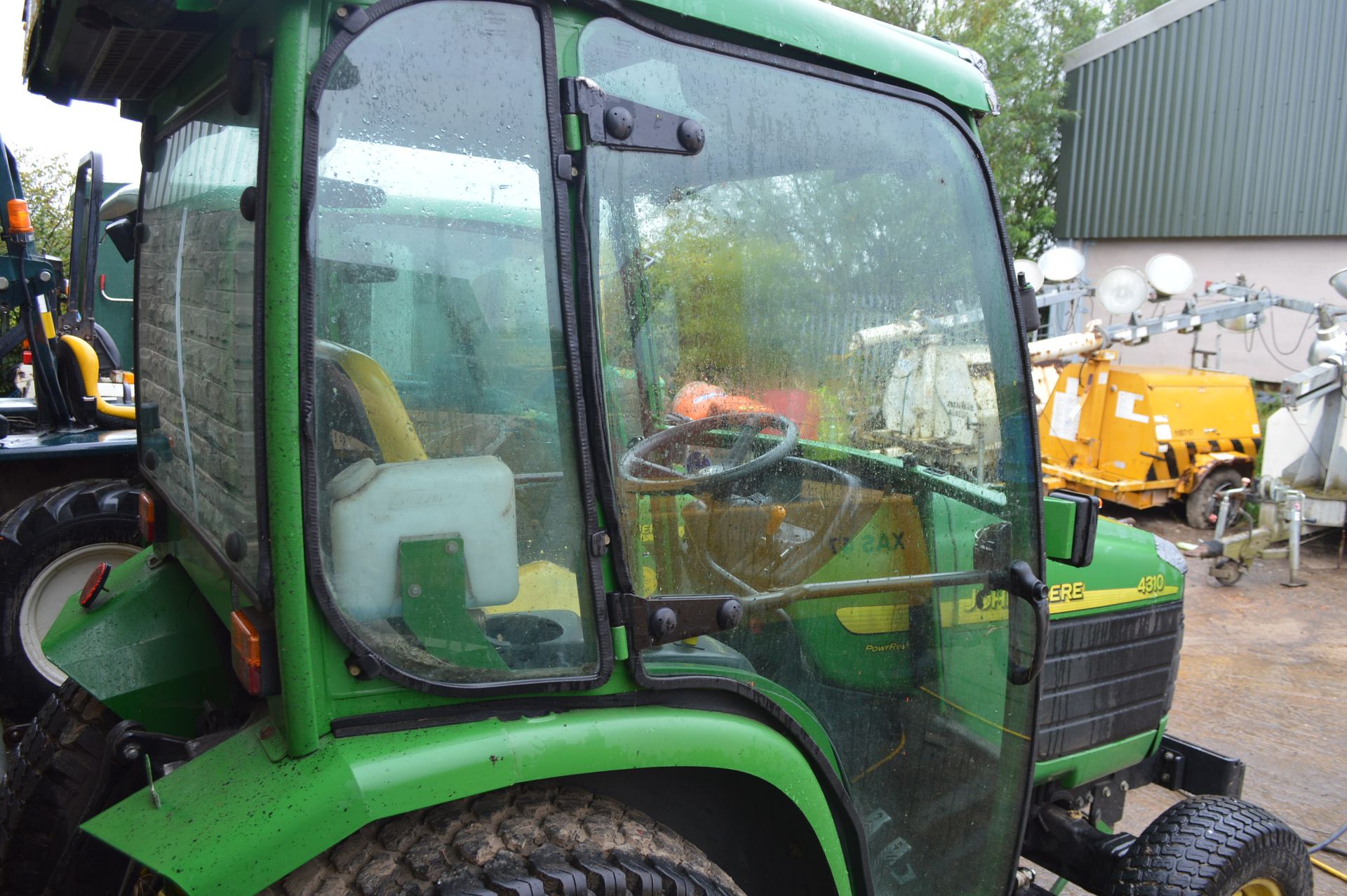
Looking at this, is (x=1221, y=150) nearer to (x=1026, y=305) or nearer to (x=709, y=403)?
(x=1026, y=305)

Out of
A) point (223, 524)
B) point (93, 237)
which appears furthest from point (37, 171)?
point (223, 524)

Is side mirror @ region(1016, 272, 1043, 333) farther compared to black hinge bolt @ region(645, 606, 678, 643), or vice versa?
side mirror @ region(1016, 272, 1043, 333)

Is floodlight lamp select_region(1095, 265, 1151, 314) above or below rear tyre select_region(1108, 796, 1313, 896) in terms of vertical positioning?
above

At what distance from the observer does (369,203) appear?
1332 mm

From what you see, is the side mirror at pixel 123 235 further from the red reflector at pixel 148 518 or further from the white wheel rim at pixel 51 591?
the white wheel rim at pixel 51 591

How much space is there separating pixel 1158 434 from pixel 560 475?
822cm

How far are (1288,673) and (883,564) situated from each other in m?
5.05

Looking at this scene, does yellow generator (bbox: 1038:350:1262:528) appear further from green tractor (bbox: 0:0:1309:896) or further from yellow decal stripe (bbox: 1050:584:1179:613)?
green tractor (bbox: 0:0:1309:896)

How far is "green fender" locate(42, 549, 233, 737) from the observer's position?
2.06 meters

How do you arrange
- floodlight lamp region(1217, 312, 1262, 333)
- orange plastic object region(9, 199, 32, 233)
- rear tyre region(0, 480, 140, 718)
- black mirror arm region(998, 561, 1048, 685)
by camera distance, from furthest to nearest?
1. floodlight lamp region(1217, 312, 1262, 333)
2. orange plastic object region(9, 199, 32, 233)
3. rear tyre region(0, 480, 140, 718)
4. black mirror arm region(998, 561, 1048, 685)

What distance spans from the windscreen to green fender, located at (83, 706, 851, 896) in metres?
0.14

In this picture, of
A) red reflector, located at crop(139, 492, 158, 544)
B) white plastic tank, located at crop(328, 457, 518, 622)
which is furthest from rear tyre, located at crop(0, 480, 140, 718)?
white plastic tank, located at crop(328, 457, 518, 622)

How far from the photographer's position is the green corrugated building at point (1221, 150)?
12.7 meters

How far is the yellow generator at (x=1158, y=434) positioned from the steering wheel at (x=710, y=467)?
25.4 ft
